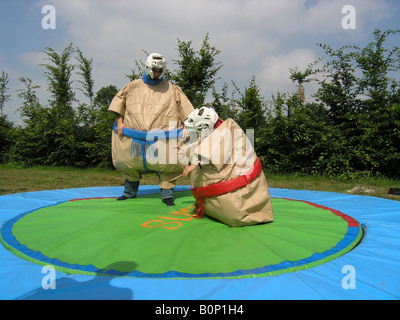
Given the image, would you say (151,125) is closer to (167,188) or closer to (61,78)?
(167,188)

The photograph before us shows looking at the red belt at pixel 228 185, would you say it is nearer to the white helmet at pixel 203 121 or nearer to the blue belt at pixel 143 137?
the white helmet at pixel 203 121


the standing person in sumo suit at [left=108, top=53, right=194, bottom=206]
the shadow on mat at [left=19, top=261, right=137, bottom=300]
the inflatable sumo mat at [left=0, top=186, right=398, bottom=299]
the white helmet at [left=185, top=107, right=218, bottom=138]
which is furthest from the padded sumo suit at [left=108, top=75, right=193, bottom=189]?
the shadow on mat at [left=19, top=261, right=137, bottom=300]

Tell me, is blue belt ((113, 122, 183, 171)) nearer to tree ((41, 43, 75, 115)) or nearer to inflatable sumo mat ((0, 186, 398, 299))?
inflatable sumo mat ((0, 186, 398, 299))

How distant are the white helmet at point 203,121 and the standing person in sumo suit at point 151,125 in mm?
676

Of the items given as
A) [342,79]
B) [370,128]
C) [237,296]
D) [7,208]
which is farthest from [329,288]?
[342,79]

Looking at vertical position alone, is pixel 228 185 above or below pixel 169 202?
above

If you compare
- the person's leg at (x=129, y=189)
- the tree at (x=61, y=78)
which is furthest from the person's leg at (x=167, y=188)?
the tree at (x=61, y=78)

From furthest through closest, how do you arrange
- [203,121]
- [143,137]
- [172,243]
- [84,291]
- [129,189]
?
[129,189] → [143,137] → [203,121] → [172,243] → [84,291]

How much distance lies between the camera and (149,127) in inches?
129

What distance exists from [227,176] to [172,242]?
2.28 feet

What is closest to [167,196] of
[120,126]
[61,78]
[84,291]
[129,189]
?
[129,189]

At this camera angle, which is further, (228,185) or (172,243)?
(228,185)

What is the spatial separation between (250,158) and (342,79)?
4938mm

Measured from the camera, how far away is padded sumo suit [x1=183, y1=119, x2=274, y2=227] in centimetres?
245
